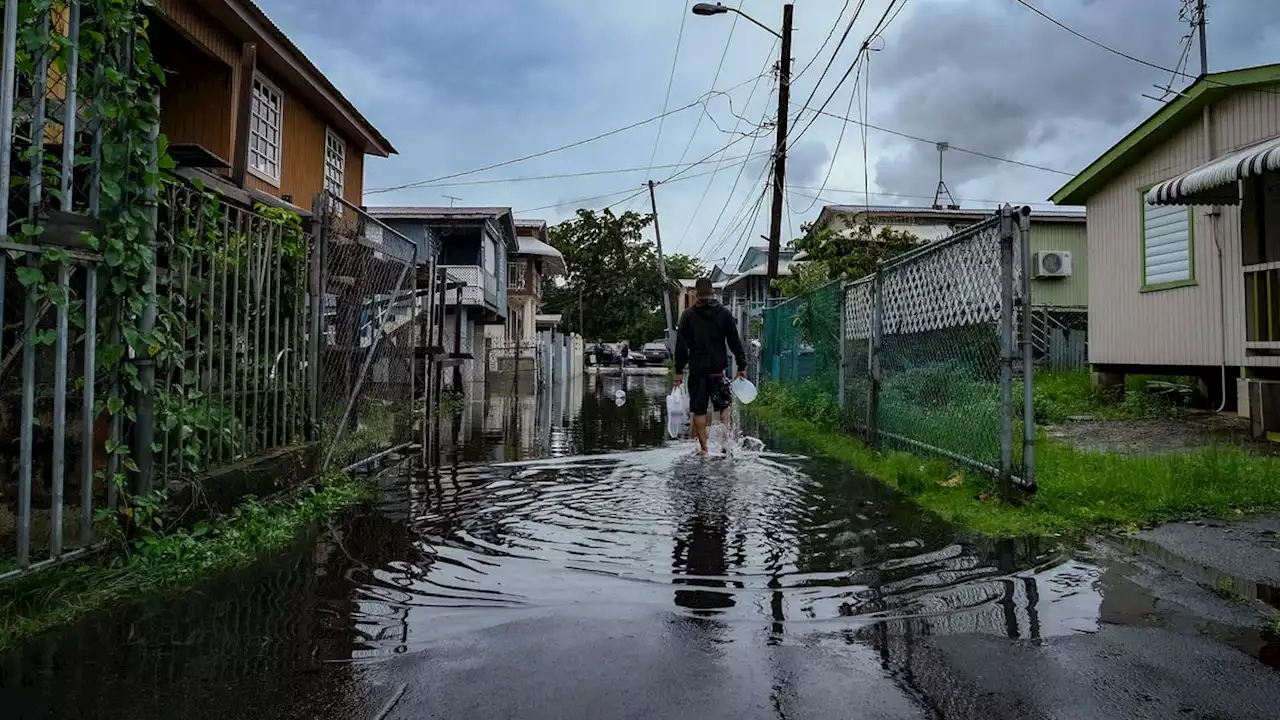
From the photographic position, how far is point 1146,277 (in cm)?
1267

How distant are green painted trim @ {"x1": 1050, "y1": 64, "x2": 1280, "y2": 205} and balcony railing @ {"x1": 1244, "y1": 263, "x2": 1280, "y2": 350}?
245 cm

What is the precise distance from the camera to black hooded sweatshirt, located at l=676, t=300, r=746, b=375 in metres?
9.27

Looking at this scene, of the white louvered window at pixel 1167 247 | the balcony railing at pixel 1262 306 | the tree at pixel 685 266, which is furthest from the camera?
the tree at pixel 685 266

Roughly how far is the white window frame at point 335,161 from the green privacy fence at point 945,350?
461 inches

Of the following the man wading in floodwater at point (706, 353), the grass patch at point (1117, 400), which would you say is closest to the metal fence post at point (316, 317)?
the man wading in floodwater at point (706, 353)

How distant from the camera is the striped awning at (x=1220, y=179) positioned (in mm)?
8695

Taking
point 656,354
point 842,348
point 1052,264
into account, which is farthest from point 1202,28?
point 656,354

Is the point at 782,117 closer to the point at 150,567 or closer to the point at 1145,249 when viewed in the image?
the point at 1145,249

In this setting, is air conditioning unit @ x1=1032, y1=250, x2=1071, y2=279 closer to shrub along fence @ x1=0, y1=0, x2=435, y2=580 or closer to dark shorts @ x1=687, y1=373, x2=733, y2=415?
dark shorts @ x1=687, y1=373, x2=733, y2=415

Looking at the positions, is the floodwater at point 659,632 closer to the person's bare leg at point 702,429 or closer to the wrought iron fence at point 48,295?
the wrought iron fence at point 48,295

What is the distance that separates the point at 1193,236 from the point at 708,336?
7120 mm

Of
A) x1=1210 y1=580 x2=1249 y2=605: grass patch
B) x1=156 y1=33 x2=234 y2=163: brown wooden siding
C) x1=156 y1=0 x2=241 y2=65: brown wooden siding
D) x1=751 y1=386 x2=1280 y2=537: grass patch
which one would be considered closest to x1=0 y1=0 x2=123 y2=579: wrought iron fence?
x1=751 y1=386 x2=1280 y2=537: grass patch

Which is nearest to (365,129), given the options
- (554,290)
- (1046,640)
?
(1046,640)

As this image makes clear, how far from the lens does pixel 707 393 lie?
9.26 m
